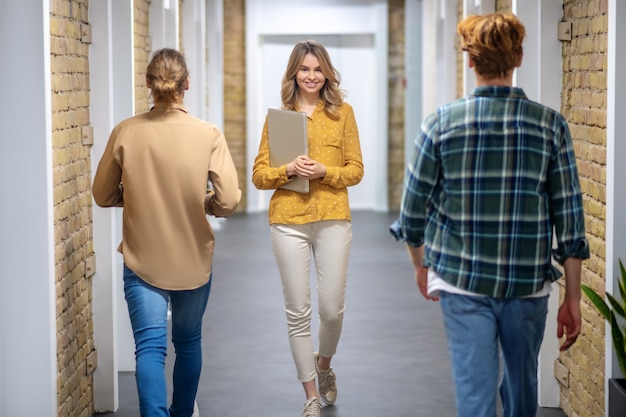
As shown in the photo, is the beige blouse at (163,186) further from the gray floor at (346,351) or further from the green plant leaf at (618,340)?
the green plant leaf at (618,340)

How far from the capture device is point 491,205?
9.16 ft

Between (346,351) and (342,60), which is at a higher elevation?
(342,60)

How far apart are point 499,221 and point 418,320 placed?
4.19m

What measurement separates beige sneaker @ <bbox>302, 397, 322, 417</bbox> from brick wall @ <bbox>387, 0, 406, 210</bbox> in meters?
9.55

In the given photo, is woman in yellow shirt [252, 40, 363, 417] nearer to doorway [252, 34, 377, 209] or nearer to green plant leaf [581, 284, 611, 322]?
green plant leaf [581, 284, 611, 322]

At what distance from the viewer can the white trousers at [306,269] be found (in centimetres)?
441

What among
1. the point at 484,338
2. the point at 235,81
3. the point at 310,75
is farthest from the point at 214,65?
the point at 484,338

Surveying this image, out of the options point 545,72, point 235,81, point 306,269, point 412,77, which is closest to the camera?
point 306,269

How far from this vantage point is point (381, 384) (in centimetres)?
527

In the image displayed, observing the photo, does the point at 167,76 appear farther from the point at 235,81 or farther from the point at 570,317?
the point at 235,81

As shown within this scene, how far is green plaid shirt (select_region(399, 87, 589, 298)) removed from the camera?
2.78 m

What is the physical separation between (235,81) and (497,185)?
1143 centimetres

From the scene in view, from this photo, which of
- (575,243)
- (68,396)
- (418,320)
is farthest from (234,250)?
(575,243)

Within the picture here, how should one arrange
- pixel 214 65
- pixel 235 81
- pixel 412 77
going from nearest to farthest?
pixel 214 65
pixel 412 77
pixel 235 81
